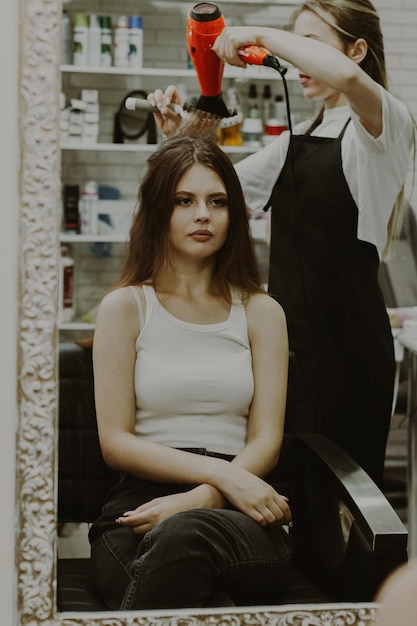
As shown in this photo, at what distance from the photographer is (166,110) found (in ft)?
5.56

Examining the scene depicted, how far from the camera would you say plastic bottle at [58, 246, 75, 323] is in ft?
5.33

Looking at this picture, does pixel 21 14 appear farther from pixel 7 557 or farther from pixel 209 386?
pixel 7 557

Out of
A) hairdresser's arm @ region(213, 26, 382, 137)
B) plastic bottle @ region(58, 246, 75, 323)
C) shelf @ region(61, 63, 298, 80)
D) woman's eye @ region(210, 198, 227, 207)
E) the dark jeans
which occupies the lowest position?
the dark jeans

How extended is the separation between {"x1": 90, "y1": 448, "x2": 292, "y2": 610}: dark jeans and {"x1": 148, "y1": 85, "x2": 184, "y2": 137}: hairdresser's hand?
70cm

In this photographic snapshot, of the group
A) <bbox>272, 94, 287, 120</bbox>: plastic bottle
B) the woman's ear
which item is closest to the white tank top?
<bbox>272, 94, 287, 120</bbox>: plastic bottle

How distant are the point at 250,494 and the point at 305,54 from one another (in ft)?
2.87

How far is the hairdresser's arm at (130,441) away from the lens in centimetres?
169

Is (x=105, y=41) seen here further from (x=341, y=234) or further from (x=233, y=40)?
(x=341, y=234)

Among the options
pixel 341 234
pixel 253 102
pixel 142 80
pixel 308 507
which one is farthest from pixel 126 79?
pixel 308 507

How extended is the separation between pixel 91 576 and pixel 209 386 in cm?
44

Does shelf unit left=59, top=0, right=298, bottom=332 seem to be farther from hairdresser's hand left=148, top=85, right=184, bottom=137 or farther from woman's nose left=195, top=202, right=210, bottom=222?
woman's nose left=195, top=202, right=210, bottom=222

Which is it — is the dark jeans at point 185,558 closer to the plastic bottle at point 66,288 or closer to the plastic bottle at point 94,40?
the plastic bottle at point 66,288

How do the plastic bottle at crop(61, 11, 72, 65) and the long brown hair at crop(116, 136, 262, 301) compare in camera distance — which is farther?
the long brown hair at crop(116, 136, 262, 301)

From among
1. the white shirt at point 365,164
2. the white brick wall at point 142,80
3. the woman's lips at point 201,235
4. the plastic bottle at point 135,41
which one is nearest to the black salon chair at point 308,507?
the white brick wall at point 142,80
